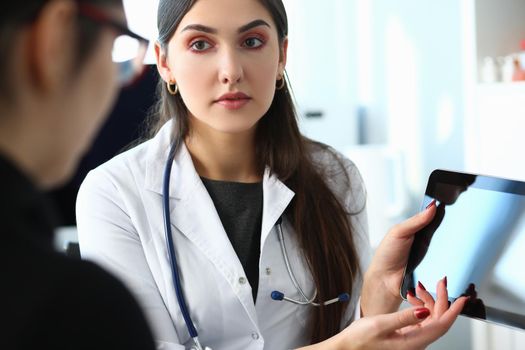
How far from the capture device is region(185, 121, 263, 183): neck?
1.27 m

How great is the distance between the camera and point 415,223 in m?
1.02

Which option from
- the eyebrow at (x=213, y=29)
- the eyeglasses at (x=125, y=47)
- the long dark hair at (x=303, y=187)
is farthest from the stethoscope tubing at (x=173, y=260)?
the eyeglasses at (x=125, y=47)

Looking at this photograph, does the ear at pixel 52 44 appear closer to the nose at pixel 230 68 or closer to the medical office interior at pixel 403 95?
the nose at pixel 230 68

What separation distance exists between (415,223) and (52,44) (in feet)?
2.36

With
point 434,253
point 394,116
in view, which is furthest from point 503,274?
point 394,116

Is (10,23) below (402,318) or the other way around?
the other way around

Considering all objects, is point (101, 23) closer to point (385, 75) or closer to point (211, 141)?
point (211, 141)

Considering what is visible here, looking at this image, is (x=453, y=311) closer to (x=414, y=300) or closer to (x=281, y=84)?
(x=414, y=300)

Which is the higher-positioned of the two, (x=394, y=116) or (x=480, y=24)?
(x=480, y=24)

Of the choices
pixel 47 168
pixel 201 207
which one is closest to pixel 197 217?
pixel 201 207

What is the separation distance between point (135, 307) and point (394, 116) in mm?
2167

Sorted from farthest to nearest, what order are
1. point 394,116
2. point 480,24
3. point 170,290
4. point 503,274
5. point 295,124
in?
1. point 394,116
2. point 480,24
3. point 295,124
4. point 170,290
5. point 503,274

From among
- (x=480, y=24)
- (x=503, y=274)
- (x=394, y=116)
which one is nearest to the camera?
(x=503, y=274)

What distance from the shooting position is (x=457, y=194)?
99 cm
